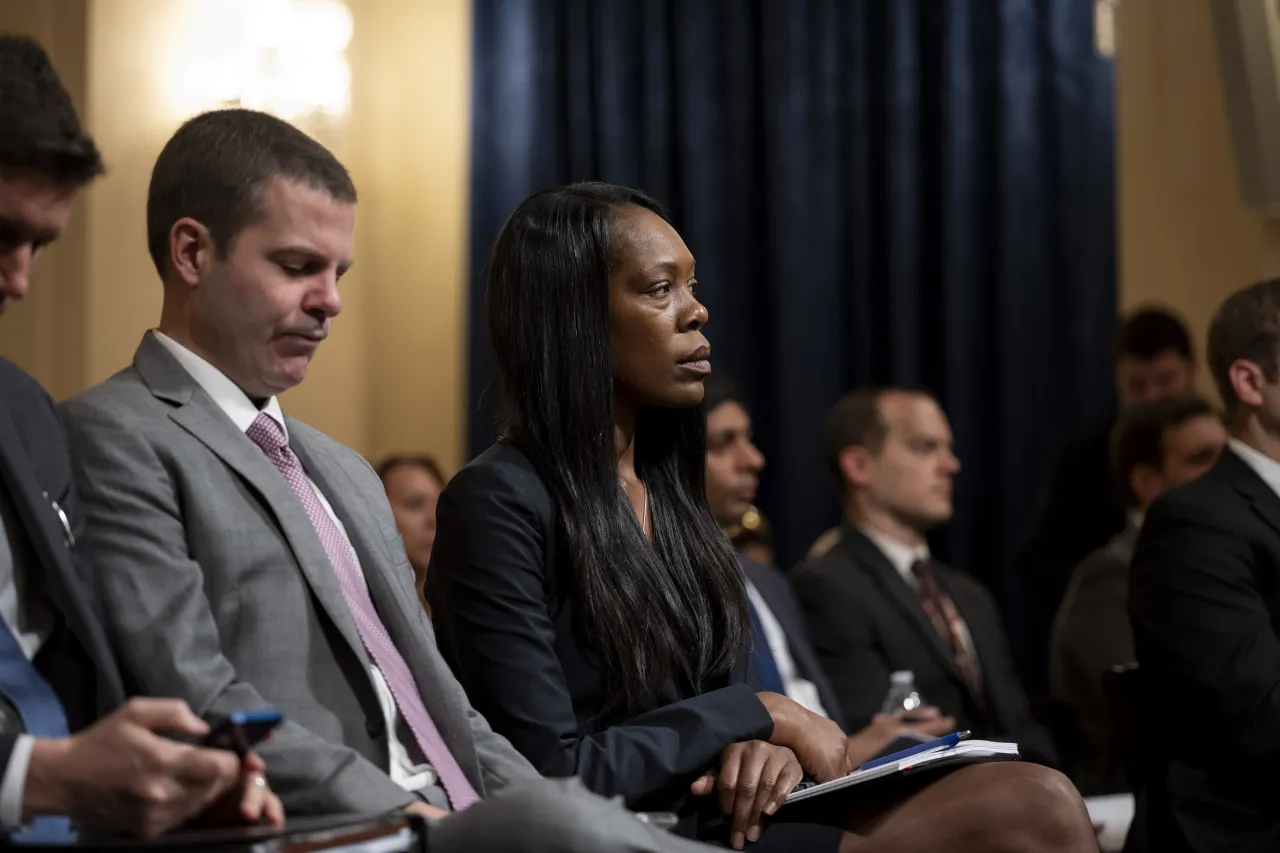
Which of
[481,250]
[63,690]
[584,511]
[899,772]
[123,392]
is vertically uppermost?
[481,250]

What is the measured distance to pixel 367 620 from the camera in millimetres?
2043

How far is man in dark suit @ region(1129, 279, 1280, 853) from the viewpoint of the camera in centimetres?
275

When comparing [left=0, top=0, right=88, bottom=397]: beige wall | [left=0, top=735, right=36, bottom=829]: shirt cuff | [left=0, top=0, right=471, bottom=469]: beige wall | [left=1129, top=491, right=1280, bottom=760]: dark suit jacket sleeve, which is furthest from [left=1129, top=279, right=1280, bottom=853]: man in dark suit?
[left=0, top=0, right=471, bottom=469]: beige wall

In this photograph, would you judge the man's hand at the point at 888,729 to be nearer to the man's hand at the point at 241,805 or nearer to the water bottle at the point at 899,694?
the water bottle at the point at 899,694

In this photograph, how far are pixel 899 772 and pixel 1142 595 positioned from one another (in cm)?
A: 103

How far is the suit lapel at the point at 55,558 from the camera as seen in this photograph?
166cm

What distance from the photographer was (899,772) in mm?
2064

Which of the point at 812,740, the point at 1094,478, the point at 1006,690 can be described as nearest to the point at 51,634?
the point at 812,740

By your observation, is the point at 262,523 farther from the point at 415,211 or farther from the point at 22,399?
the point at 415,211

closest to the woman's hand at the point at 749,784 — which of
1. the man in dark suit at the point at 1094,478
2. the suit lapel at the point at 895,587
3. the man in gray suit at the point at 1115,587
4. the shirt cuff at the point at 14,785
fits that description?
the shirt cuff at the point at 14,785

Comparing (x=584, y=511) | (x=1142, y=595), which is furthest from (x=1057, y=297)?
(x=584, y=511)

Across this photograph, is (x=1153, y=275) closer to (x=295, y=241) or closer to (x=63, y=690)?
(x=295, y=241)

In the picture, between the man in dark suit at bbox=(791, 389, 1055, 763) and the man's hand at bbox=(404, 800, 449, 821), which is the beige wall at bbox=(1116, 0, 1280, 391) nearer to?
the man in dark suit at bbox=(791, 389, 1055, 763)

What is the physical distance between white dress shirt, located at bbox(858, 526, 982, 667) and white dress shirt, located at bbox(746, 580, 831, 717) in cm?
62
